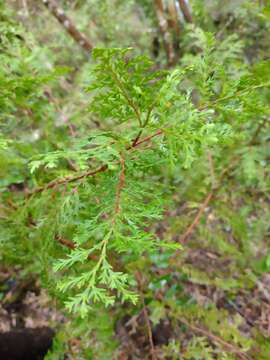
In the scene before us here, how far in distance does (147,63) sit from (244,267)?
6.94ft

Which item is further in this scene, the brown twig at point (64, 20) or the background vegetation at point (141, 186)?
the brown twig at point (64, 20)

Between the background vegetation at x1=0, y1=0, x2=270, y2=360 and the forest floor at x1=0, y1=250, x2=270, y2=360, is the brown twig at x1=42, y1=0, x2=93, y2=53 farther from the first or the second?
the forest floor at x1=0, y1=250, x2=270, y2=360

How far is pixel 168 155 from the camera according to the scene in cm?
98

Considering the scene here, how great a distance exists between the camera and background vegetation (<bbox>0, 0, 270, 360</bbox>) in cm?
97

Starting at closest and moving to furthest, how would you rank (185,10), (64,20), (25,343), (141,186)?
(141,186) → (25,343) → (64,20) → (185,10)

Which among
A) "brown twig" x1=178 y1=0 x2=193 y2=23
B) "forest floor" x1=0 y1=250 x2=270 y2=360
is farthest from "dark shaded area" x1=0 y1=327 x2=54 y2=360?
"brown twig" x1=178 y1=0 x2=193 y2=23

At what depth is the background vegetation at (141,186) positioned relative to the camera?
3.17 ft

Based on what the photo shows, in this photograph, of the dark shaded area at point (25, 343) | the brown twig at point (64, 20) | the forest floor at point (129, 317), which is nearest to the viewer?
the dark shaded area at point (25, 343)

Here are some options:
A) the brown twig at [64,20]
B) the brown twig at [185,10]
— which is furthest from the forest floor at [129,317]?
the brown twig at [185,10]

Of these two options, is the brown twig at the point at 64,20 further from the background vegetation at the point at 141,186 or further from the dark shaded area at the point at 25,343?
the dark shaded area at the point at 25,343

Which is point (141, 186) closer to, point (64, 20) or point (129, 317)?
point (129, 317)

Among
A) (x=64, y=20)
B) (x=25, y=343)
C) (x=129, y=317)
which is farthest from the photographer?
(x=64, y=20)

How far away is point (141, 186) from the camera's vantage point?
1.14m

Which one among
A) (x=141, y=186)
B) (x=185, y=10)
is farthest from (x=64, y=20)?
(x=141, y=186)
